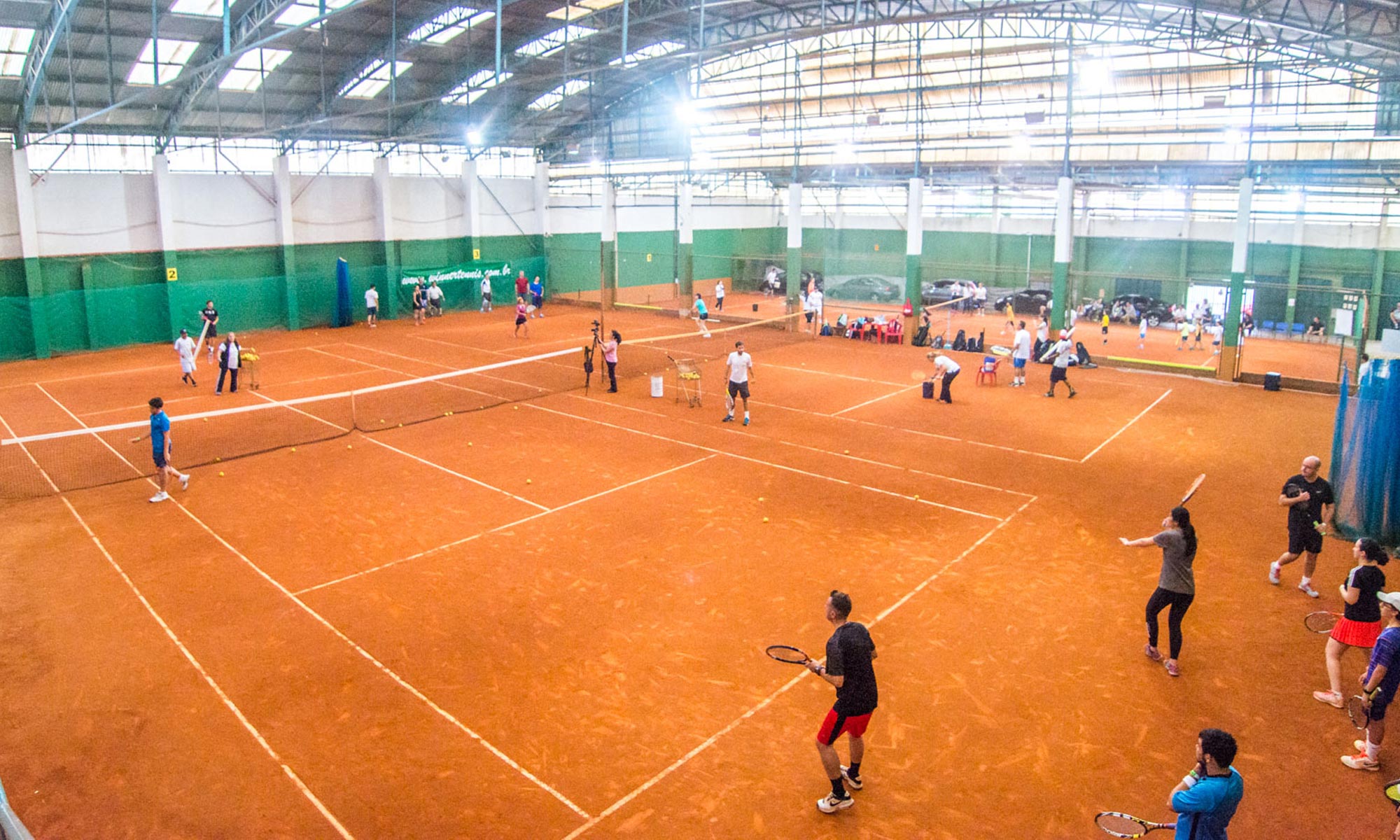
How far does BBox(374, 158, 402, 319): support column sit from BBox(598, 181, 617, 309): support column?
9.58 m

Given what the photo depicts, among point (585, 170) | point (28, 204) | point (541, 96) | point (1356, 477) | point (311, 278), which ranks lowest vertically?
point (1356, 477)

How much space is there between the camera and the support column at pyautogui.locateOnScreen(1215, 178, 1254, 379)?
85.7ft

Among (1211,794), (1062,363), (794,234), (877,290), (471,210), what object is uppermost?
(471,210)

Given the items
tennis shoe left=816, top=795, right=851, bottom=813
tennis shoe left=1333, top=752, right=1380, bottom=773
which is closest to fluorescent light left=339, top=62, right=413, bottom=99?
tennis shoe left=816, top=795, right=851, bottom=813

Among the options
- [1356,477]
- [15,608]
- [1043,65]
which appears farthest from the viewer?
[1043,65]

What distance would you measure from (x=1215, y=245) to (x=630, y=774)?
43258 millimetres

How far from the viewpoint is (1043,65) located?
35.2 metres

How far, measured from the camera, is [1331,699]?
898 centimetres

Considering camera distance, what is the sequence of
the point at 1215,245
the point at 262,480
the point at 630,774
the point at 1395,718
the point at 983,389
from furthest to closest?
the point at 1215,245
the point at 983,389
the point at 262,480
the point at 1395,718
the point at 630,774

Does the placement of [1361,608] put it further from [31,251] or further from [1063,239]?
[31,251]

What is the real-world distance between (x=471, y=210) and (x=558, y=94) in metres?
7.13

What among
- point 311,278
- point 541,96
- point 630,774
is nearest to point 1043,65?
point 541,96

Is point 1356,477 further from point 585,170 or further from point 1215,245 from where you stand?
point 585,170

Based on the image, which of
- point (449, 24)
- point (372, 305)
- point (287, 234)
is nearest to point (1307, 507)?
point (449, 24)
